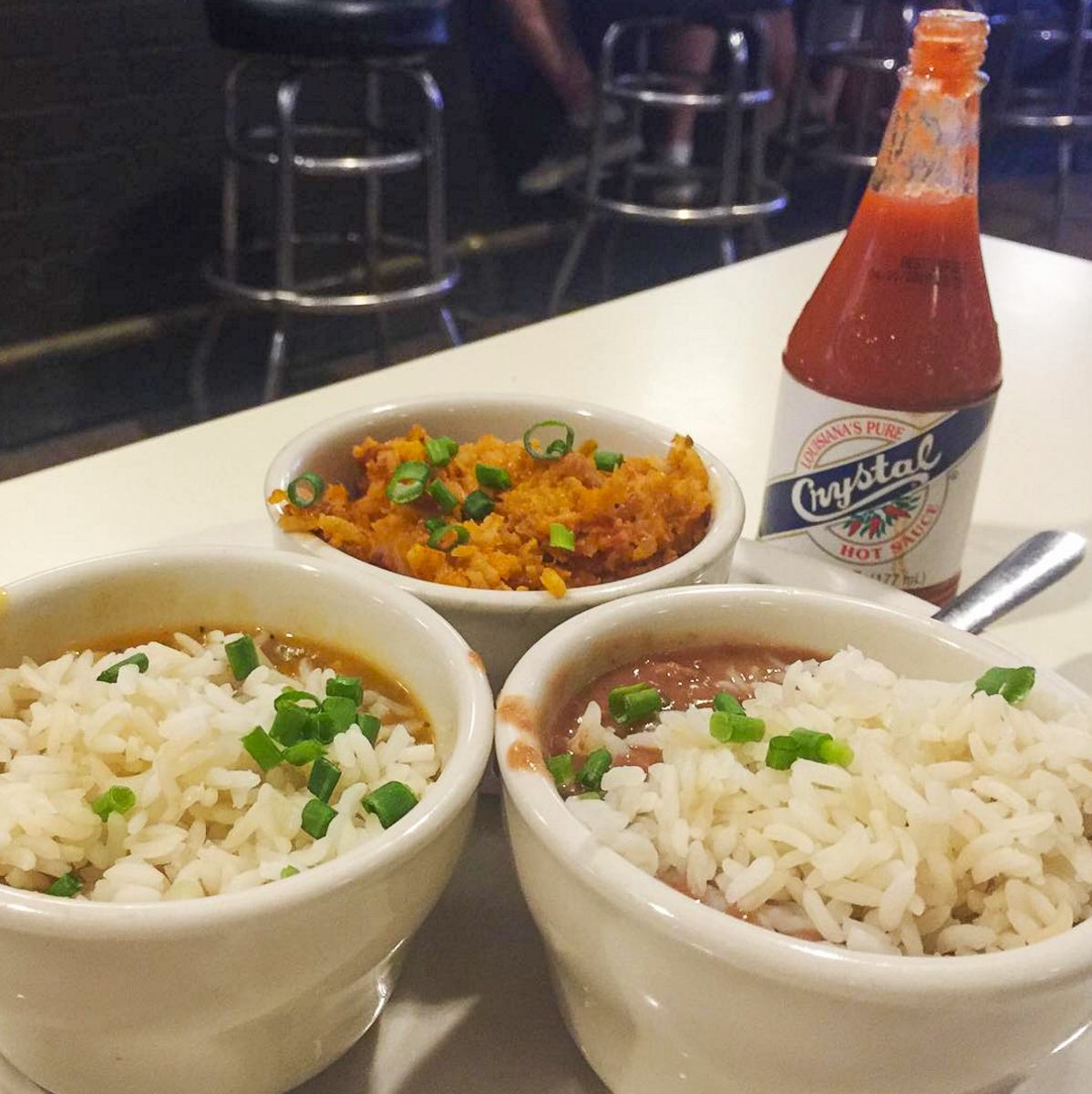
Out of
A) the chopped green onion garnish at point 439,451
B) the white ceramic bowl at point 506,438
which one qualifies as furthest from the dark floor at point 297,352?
the chopped green onion garnish at point 439,451

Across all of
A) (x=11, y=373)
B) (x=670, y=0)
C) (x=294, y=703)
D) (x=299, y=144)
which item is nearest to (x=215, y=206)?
(x=299, y=144)

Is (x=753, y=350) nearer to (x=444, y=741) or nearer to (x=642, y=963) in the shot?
(x=444, y=741)

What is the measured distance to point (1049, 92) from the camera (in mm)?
5746

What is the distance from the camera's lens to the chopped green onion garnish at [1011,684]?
79 cm

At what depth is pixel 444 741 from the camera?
81cm

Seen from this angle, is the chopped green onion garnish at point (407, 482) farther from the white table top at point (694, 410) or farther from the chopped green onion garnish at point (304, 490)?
the white table top at point (694, 410)

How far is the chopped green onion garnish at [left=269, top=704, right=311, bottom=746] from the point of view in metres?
0.77

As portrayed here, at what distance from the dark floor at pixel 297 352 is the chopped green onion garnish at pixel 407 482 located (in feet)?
8.24

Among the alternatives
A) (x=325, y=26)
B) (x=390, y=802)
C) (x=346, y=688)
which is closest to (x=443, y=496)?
(x=346, y=688)

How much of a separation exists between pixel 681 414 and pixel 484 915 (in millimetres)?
922

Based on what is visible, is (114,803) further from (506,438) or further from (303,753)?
(506,438)

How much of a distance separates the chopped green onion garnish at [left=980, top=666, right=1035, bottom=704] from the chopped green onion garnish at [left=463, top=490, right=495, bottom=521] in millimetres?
422

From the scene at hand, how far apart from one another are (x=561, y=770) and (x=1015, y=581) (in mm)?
528

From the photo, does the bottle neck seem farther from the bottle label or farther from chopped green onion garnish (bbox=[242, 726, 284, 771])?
chopped green onion garnish (bbox=[242, 726, 284, 771])
